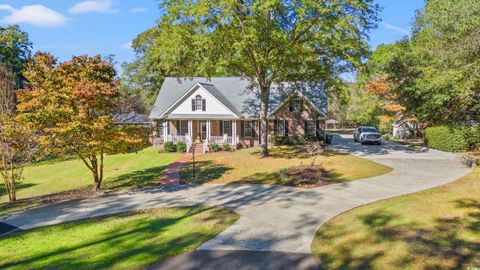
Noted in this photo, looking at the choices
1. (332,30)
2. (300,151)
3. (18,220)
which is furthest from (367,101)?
(18,220)

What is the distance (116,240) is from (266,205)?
567 centimetres

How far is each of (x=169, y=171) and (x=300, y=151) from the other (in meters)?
11.6

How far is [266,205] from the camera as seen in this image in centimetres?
1290

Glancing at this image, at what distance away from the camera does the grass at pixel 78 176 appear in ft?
58.6

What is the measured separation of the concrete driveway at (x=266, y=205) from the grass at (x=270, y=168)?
1.20m

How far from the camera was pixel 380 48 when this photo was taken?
74938mm

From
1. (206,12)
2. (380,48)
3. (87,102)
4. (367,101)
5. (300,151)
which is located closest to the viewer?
(87,102)

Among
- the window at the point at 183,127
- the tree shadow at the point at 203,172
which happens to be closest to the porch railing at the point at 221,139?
the window at the point at 183,127

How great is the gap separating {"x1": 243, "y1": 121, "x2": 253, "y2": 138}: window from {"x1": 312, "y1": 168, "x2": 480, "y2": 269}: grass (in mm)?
21552

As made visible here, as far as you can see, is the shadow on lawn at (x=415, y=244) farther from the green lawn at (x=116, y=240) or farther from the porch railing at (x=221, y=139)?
the porch railing at (x=221, y=139)

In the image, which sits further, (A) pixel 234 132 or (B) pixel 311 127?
(B) pixel 311 127

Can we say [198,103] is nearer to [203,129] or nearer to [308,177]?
[203,129]

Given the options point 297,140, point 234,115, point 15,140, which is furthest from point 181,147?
point 15,140

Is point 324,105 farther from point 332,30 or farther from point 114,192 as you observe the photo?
point 114,192
